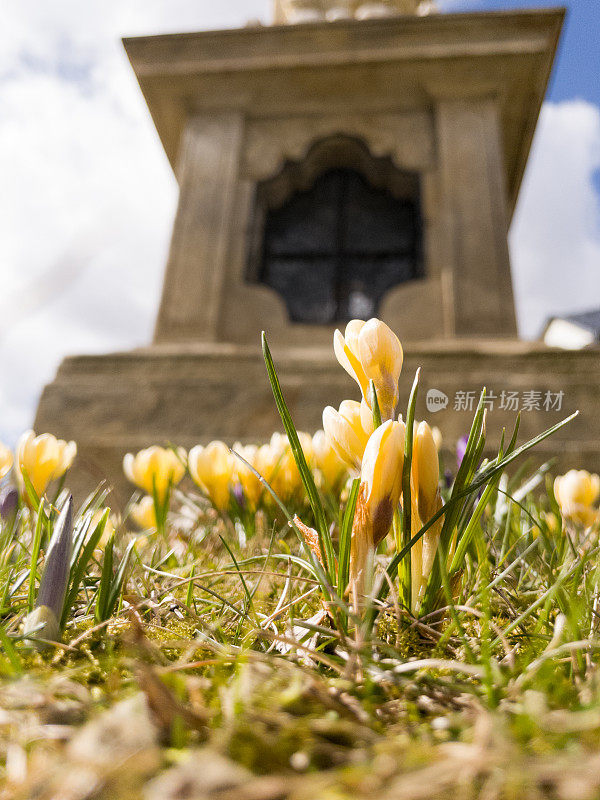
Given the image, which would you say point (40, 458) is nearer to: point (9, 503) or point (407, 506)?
point (9, 503)

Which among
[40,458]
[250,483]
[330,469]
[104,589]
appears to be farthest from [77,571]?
[330,469]

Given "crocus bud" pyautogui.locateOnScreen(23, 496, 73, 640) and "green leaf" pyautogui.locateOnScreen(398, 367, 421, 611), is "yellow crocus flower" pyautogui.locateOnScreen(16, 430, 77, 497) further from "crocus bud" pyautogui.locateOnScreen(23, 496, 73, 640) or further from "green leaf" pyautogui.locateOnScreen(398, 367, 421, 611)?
"green leaf" pyautogui.locateOnScreen(398, 367, 421, 611)

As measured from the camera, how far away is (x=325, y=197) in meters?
5.22

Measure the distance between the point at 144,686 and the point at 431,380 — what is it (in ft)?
9.69

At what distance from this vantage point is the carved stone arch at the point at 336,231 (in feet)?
15.9

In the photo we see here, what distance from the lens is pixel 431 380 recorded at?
319 centimetres

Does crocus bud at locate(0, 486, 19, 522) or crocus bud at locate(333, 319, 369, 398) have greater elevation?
crocus bud at locate(333, 319, 369, 398)

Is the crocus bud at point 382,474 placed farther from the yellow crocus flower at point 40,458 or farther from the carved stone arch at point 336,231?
the carved stone arch at point 336,231

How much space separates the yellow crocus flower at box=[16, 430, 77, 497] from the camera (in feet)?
3.75

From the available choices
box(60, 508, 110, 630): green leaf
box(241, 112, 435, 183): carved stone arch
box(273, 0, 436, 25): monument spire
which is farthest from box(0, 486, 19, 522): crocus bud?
box(273, 0, 436, 25): monument spire

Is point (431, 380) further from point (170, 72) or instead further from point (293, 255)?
point (170, 72)

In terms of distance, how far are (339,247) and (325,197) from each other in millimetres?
596

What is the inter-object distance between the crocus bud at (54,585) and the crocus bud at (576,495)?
44.2 inches

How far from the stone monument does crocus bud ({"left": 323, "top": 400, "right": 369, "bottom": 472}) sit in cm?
249
